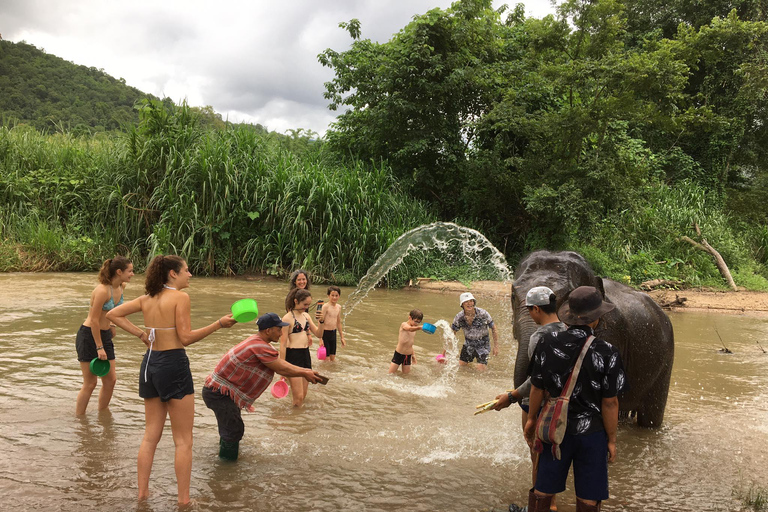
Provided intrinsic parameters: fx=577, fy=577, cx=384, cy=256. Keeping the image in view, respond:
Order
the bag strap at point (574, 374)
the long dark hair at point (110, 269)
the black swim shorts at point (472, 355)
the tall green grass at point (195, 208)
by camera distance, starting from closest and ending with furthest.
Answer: the bag strap at point (574, 374)
the long dark hair at point (110, 269)
the black swim shorts at point (472, 355)
the tall green grass at point (195, 208)

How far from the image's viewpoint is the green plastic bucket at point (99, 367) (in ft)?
15.3

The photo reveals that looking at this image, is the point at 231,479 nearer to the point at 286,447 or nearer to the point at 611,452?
the point at 286,447

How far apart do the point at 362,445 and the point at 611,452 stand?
229cm

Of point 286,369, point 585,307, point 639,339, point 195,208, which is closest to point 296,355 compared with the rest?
point 286,369

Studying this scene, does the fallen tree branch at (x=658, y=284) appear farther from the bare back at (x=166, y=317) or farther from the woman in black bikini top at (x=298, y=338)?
the bare back at (x=166, y=317)

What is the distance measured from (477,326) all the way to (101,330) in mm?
4330

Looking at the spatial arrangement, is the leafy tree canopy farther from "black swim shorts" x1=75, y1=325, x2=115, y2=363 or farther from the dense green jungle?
"black swim shorts" x1=75, y1=325, x2=115, y2=363

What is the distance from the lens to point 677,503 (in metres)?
3.98

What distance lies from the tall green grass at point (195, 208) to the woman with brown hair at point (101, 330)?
906 centimetres

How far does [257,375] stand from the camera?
13.5ft

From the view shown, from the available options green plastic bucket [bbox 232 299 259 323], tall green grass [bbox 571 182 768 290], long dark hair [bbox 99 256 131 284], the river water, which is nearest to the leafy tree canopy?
tall green grass [bbox 571 182 768 290]

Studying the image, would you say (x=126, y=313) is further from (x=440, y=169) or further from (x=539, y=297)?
(x=440, y=169)

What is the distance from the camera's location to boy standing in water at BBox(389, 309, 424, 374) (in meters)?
6.85

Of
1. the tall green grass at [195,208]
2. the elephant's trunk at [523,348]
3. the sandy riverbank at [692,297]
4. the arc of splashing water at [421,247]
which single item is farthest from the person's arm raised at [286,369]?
the tall green grass at [195,208]
